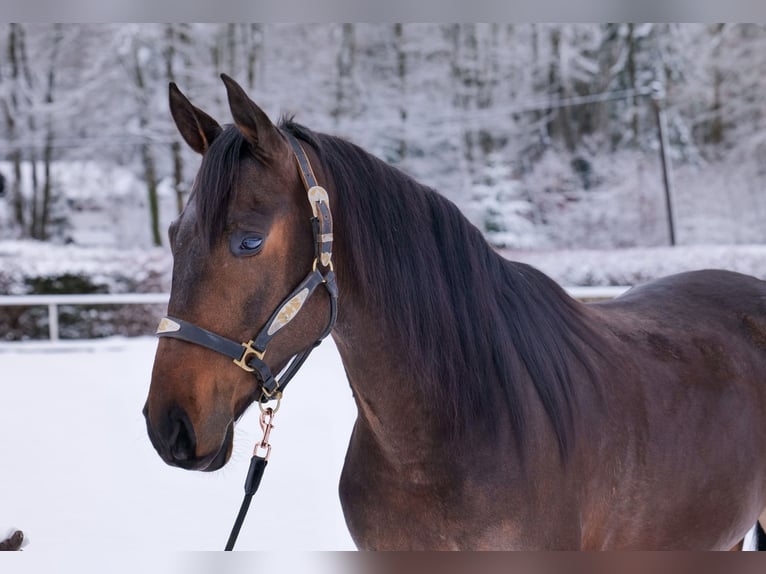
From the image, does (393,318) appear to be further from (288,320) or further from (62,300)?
(62,300)

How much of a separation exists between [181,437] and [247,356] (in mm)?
194

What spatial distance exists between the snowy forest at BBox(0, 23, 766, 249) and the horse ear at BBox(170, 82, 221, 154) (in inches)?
409

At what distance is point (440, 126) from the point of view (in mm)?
13383

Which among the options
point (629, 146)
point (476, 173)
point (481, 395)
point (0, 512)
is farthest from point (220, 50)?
point (481, 395)

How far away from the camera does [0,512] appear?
3.86 m

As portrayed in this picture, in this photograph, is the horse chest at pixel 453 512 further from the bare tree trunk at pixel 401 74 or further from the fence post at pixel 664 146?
the fence post at pixel 664 146

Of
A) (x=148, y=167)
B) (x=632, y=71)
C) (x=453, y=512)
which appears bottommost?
(x=453, y=512)

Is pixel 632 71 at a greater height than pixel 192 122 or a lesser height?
greater

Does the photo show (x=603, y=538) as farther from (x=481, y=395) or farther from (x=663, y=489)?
(x=481, y=395)

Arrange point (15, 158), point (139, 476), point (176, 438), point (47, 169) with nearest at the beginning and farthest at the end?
point (176, 438) < point (139, 476) < point (47, 169) < point (15, 158)

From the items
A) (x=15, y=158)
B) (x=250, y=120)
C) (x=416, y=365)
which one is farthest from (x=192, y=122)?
(x=15, y=158)

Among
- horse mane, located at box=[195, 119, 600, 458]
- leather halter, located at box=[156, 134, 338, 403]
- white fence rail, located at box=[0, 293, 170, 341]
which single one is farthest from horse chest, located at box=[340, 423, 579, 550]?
white fence rail, located at box=[0, 293, 170, 341]

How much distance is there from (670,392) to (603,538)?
0.48 meters

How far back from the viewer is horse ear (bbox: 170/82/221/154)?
1.52 m
